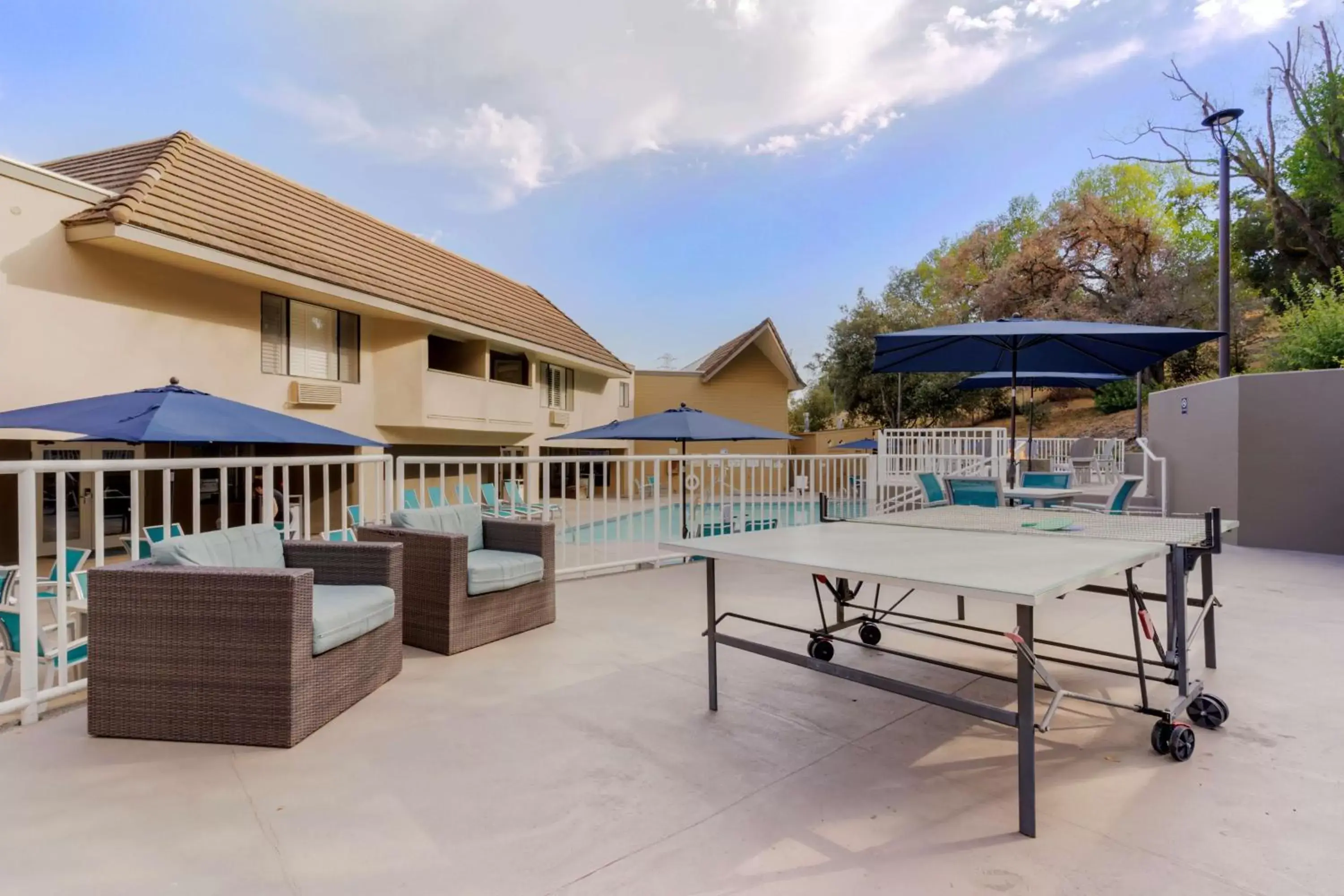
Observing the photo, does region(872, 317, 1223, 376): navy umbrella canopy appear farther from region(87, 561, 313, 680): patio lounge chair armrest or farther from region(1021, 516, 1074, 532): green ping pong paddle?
region(87, 561, 313, 680): patio lounge chair armrest

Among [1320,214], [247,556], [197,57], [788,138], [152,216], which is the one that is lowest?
[247,556]

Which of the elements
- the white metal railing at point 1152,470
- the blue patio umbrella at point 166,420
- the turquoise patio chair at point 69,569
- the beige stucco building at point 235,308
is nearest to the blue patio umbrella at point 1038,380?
the white metal railing at point 1152,470

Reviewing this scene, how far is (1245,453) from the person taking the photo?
7926 millimetres

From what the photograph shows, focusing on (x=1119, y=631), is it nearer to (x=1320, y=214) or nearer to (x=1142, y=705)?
(x=1142, y=705)

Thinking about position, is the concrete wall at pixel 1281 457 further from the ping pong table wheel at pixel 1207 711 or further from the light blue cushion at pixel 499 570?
the light blue cushion at pixel 499 570

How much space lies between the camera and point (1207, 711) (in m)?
2.82

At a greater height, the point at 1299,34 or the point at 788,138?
the point at 788,138

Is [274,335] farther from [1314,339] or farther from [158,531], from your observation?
[1314,339]

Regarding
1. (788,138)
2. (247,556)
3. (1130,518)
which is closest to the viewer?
(247,556)

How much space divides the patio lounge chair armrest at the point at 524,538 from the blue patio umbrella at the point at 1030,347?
3656 mm

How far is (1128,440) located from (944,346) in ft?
50.9

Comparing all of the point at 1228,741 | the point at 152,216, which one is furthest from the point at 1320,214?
the point at 152,216

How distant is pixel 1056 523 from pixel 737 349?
19.7 meters

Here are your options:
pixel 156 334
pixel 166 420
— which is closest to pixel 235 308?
pixel 156 334
